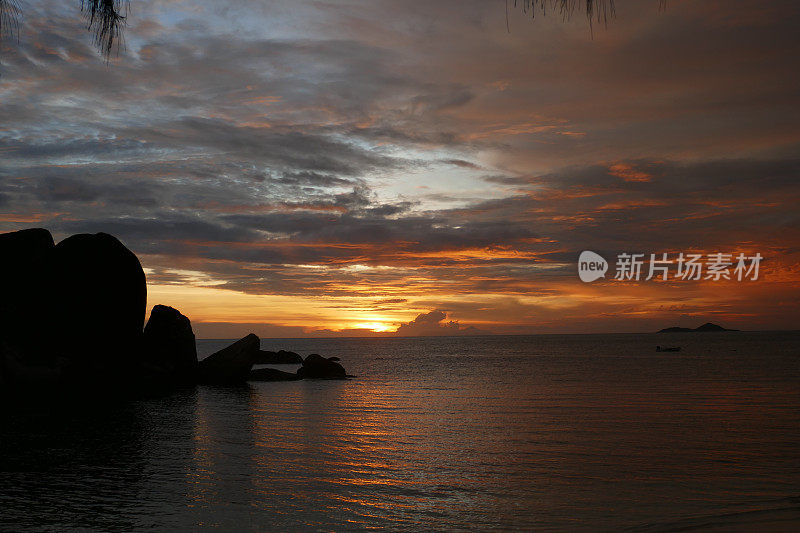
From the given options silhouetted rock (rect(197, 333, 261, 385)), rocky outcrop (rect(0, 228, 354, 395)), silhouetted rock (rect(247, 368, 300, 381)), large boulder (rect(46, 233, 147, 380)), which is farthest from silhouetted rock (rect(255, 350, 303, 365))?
large boulder (rect(46, 233, 147, 380))

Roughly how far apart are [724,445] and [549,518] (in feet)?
37.7

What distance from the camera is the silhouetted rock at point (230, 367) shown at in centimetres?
5284

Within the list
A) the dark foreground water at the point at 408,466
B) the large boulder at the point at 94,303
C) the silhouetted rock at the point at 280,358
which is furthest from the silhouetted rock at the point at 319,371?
the silhouetted rock at the point at 280,358

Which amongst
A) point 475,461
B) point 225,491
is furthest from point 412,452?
point 225,491

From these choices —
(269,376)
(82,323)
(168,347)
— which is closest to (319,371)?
(269,376)

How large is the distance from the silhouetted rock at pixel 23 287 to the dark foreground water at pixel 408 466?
7310 millimetres

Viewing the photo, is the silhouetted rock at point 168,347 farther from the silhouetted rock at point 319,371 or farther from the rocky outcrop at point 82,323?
the silhouetted rock at point 319,371

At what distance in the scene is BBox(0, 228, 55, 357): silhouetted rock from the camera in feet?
128

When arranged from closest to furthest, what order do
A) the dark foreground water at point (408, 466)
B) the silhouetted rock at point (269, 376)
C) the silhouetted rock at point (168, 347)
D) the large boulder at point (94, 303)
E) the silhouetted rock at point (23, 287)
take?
1. the dark foreground water at point (408, 466)
2. the silhouetted rock at point (23, 287)
3. the large boulder at point (94, 303)
4. the silhouetted rock at point (168, 347)
5. the silhouetted rock at point (269, 376)

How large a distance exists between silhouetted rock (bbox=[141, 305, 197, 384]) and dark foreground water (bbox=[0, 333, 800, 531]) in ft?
45.0

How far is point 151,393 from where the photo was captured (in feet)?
142

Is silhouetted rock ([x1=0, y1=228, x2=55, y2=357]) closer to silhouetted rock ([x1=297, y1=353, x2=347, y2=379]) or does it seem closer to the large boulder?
the large boulder

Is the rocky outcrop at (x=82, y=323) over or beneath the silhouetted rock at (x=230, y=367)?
over

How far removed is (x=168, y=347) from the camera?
164 ft
